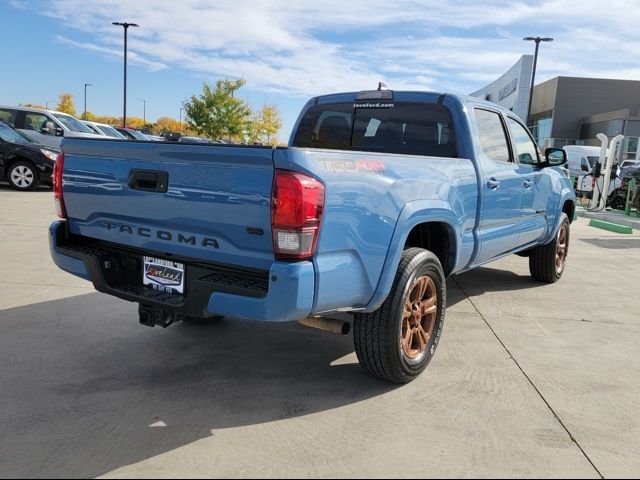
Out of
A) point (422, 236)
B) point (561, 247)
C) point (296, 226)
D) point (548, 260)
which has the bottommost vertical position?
point (548, 260)

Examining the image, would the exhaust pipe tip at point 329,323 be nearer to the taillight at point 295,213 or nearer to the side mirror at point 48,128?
the taillight at point 295,213

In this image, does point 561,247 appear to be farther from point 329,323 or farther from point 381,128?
point 329,323

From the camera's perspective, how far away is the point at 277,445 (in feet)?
9.29

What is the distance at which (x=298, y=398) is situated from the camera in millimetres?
3398

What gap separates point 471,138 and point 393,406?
2231mm

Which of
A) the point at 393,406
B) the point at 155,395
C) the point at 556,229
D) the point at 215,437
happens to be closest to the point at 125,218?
the point at 155,395

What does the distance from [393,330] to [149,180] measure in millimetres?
1667

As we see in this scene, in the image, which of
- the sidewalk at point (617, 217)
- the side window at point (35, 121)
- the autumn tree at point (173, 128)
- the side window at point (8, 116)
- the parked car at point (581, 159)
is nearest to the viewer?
the sidewalk at point (617, 217)

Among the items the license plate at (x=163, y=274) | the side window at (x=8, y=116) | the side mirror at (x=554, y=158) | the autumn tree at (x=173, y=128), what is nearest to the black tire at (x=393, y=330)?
the license plate at (x=163, y=274)

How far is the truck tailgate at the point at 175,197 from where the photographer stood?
282cm

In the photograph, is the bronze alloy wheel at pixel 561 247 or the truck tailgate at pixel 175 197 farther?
the bronze alloy wheel at pixel 561 247

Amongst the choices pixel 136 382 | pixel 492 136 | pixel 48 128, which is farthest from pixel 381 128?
pixel 48 128

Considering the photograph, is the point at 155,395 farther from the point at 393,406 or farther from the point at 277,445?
the point at 393,406

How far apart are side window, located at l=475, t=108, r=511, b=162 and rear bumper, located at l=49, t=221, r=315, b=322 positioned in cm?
259
